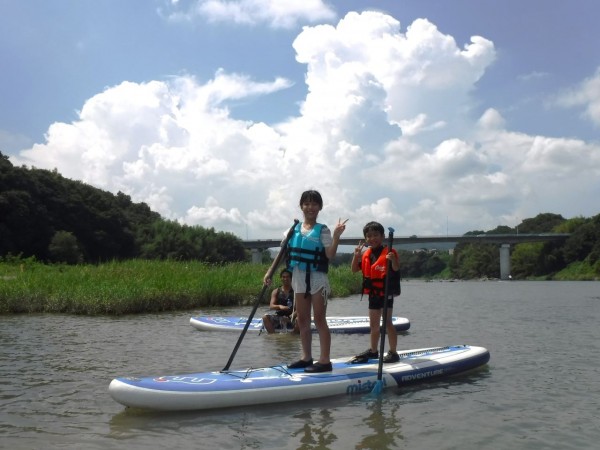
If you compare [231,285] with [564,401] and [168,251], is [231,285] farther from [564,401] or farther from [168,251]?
[168,251]

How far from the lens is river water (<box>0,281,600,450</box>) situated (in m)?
4.79

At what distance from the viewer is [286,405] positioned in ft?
19.1

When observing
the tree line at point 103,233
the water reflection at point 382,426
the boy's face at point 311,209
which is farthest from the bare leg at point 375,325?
the tree line at point 103,233

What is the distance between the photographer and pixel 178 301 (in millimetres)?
17000

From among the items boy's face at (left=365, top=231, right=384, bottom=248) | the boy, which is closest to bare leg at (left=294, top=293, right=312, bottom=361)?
the boy

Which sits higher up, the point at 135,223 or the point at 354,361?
the point at 135,223

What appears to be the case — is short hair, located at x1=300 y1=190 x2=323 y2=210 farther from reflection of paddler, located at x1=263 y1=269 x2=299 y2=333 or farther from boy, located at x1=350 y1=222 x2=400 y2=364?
reflection of paddler, located at x1=263 y1=269 x2=299 y2=333

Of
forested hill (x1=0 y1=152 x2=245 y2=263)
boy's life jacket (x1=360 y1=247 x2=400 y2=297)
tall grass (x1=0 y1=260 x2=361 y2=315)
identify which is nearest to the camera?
boy's life jacket (x1=360 y1=247 x2=400 y2=297)

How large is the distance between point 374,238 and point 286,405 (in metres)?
2.46

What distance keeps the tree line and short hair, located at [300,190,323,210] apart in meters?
33.5

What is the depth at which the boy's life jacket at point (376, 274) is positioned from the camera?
720cm

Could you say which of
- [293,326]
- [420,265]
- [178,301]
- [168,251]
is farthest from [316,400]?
[420,265]

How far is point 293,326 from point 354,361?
4.38 meters

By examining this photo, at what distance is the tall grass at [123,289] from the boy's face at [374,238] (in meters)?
9.82
